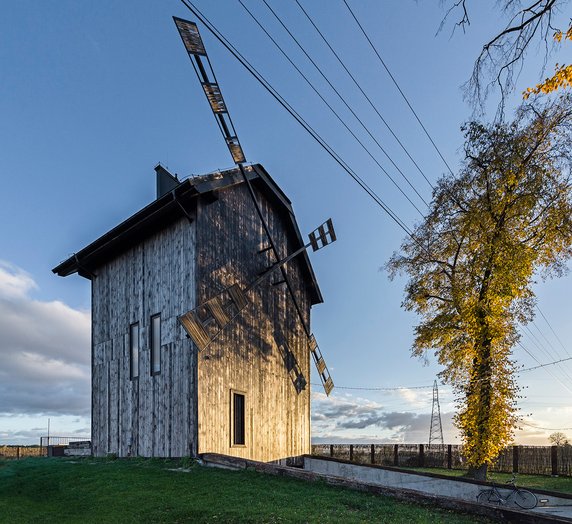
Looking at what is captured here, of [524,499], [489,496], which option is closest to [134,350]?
[489,496]

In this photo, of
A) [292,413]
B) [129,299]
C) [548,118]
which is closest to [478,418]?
[292,413]

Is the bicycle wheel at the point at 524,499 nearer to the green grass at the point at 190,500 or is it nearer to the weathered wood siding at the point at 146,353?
the green grass at the point at 190,500

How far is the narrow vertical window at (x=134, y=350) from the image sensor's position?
1983 cm

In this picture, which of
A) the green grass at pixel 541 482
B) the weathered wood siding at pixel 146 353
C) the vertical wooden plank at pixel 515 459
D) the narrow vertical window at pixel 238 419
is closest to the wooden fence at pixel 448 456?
the vertical wooden plank at pixel 515 459

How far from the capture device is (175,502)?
1203 centimetres

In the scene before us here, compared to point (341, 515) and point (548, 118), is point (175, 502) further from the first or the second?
point (548, 118)

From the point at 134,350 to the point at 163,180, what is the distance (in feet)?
22.1

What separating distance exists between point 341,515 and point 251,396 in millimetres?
9039

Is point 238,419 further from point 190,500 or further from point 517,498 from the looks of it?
point 517,498

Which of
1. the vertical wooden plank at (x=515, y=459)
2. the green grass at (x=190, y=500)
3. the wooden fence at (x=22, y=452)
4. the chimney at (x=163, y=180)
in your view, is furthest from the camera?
the wooden fence at (x=22, y=452)

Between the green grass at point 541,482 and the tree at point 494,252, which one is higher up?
the tree at point 494,252

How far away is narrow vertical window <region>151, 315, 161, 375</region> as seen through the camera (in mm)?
18702

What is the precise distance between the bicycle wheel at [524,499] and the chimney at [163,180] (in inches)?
603

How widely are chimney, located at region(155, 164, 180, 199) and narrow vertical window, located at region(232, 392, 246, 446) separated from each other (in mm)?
8340
